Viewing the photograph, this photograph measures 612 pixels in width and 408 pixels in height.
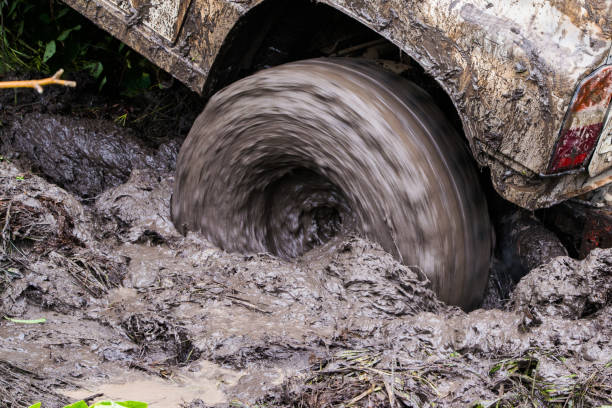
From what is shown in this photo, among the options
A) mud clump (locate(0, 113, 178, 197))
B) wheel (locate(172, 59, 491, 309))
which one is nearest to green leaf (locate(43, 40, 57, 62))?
mud clump (locate(0, 113, 178, 197))

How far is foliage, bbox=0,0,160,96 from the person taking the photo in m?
3.63

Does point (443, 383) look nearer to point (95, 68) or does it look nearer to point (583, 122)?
point (583, 122)

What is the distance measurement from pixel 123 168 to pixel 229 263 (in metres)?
1.24

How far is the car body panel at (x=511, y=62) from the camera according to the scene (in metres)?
1.76

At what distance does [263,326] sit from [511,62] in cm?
108

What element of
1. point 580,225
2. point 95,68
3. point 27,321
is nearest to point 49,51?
point 95,68

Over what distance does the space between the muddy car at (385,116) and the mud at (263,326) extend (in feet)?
0.52

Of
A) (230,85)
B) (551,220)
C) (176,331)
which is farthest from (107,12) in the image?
(551,220)

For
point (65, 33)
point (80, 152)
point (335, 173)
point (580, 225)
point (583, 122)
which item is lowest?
point (80, 152)

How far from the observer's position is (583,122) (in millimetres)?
1831

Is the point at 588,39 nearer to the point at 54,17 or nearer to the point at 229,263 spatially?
the point at 229,263

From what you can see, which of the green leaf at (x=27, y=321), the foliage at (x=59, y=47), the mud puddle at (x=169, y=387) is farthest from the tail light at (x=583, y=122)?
the foliage at (x=59, y=47)

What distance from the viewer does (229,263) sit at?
7.75 feet

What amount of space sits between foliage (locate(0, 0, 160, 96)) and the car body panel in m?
2.04
